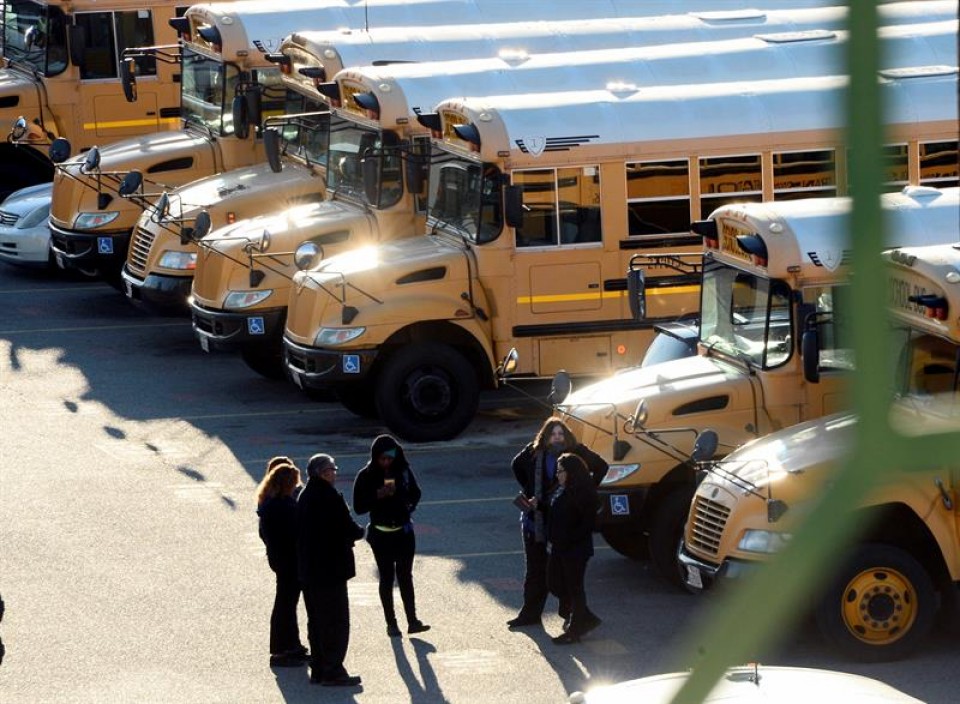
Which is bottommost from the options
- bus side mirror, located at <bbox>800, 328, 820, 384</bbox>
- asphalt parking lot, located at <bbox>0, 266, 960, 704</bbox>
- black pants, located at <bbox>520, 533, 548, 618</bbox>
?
asphalt parking lot, located at <bbox>0, 266, 960, 704</bbox>

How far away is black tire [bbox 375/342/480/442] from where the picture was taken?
1452 cm

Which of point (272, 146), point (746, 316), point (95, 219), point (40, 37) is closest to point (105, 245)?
point (95, 219)

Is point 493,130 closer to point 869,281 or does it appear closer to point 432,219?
point 432,219

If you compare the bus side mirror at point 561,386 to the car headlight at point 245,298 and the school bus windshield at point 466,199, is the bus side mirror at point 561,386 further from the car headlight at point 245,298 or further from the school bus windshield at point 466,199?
the car headlight at point 245,298

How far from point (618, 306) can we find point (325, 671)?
5604mm

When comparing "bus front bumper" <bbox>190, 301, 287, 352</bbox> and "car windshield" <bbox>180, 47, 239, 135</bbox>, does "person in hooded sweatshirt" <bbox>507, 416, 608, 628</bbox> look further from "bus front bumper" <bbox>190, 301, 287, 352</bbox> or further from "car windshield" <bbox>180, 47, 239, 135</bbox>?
"car windshield" <bbox>180, 47, 239, 135</bbox>

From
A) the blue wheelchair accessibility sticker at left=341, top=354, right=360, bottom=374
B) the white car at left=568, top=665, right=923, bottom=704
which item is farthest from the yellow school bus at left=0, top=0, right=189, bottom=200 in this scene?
the white car at left=568, top=665, right=923, bottom=704

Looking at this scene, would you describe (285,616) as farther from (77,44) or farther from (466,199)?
(77,44)

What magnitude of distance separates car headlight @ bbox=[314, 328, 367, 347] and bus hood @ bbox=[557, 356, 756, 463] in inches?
141

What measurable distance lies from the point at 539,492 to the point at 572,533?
31 centimetres

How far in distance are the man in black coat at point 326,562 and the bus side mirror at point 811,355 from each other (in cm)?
262

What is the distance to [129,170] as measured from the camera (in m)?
19.7

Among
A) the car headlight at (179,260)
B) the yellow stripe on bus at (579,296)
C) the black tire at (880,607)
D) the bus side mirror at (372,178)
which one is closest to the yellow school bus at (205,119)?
the car headlight at (179,260)

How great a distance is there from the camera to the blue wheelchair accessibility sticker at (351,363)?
567 inches
